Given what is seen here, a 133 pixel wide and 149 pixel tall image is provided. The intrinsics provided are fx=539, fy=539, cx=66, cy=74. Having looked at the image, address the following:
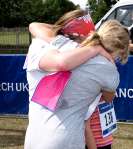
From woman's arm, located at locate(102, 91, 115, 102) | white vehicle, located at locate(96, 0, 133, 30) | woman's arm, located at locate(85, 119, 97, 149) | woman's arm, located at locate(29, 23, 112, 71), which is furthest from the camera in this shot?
white vehicle, located at locate(96, 0, 133, 30)

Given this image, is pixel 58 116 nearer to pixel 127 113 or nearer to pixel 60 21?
pixel 60 21

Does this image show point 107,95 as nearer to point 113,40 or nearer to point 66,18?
point 113,40

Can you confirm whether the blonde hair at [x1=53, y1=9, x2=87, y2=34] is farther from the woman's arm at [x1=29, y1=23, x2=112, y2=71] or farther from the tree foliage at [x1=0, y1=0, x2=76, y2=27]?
the tree foliage at [x1=0, y1=0, x2=76, y2=27]

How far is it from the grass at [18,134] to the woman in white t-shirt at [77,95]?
432 cm

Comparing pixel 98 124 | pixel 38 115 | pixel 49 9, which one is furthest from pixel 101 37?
pixel 49 9

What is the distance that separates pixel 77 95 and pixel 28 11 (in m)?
70.7

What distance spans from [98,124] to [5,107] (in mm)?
4829

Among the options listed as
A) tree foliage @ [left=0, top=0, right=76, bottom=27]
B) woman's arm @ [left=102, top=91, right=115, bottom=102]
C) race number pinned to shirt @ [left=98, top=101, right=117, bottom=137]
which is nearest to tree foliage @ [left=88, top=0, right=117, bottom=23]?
tree foliage @ [left=0, top=0, right=76, bottom=27]

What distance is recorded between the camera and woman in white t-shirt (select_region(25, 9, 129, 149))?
314cm

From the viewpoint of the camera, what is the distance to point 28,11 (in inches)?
2879

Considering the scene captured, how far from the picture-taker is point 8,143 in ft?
25.3

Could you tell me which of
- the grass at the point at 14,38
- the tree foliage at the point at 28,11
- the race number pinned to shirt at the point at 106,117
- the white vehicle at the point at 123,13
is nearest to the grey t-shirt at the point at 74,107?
the race number pinned to shirt at the point at 106,117

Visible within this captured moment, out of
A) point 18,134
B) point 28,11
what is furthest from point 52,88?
point 28,11

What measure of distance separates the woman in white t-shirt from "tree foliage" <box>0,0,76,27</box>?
2063 inches
